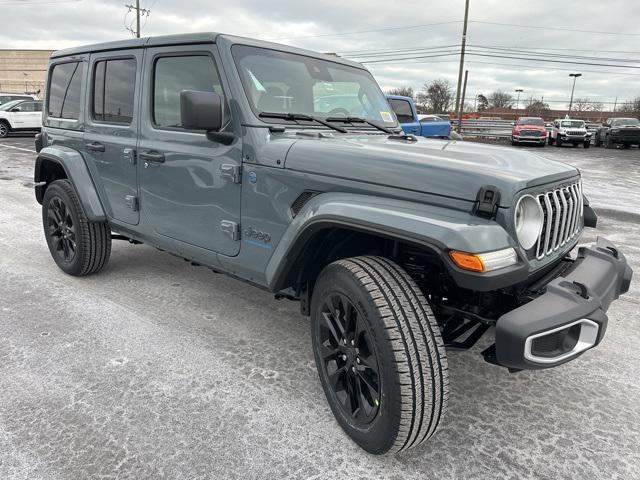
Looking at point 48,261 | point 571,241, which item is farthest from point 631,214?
point 48,261

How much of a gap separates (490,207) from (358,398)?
102cm

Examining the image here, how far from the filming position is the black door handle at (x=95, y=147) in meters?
3.77

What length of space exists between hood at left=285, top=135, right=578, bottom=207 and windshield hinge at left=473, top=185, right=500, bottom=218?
2cm

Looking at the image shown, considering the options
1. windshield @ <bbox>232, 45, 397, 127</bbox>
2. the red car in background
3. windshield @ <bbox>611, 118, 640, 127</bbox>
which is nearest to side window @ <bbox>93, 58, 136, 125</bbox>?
windshield @ <bbox>232, 45, 397, 127</bbox>

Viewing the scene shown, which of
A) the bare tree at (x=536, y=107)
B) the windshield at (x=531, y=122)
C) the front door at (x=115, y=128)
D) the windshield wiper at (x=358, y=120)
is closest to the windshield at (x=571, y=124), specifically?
the windshield at (x=531, y=122)

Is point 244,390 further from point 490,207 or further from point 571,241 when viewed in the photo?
point 571,241

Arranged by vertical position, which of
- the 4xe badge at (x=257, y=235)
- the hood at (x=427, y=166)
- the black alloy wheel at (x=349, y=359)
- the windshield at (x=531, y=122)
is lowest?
the black alloy wheel at (x=349, y=359)

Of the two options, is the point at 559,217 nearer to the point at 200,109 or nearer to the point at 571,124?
the point at 200,109

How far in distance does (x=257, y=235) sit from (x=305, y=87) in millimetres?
1048

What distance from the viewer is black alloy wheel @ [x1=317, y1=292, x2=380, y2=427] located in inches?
83.6

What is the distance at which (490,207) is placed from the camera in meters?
1.89

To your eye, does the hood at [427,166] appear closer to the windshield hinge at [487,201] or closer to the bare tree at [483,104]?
the windshield hinge at [487,201]

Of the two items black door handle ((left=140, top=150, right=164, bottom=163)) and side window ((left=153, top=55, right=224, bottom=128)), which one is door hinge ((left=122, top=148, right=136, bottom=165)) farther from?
side window ((left=153, top=55, right=224, bottom=128))

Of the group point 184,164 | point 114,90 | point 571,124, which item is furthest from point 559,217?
point 571,124
